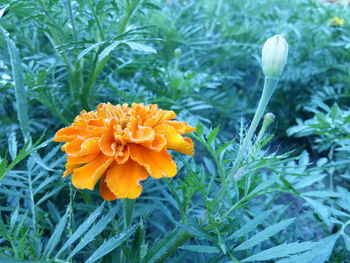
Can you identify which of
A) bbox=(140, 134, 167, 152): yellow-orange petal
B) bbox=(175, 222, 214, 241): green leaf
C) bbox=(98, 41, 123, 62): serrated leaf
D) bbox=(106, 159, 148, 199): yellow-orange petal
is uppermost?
bbox=(98, 41, 123, 62): serrated leaf

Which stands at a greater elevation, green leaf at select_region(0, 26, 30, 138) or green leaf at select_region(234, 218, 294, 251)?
green leaf at select_region(0, 26, 30, 138)

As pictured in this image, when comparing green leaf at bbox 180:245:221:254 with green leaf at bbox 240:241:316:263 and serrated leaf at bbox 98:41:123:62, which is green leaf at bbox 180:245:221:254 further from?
serrated leaf at bbox 98:41:123:62

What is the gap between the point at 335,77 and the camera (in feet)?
4.26

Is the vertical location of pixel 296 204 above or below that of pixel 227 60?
below

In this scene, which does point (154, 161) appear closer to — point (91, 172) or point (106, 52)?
point (91, 172)

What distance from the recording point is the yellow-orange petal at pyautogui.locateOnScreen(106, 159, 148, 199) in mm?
418

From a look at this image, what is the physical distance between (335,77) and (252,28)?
0.41 meters

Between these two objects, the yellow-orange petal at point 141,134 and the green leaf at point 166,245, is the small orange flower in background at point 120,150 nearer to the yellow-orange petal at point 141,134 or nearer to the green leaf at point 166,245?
the yellow-orange petal at point 141,134

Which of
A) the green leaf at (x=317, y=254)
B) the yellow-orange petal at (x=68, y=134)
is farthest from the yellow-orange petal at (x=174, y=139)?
the green leaf at (x=317, y=254)

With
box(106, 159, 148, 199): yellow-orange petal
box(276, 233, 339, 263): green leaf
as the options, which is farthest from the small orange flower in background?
box(276, 233, 339, 263): green leaf

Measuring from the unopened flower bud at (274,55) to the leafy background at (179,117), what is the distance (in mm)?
106

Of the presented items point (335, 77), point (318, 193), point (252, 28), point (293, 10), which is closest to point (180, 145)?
point (318, 193)

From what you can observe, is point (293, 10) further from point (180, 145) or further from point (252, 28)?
point (180, 145)

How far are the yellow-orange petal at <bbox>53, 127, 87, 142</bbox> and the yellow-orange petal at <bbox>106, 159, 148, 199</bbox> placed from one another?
7cm
